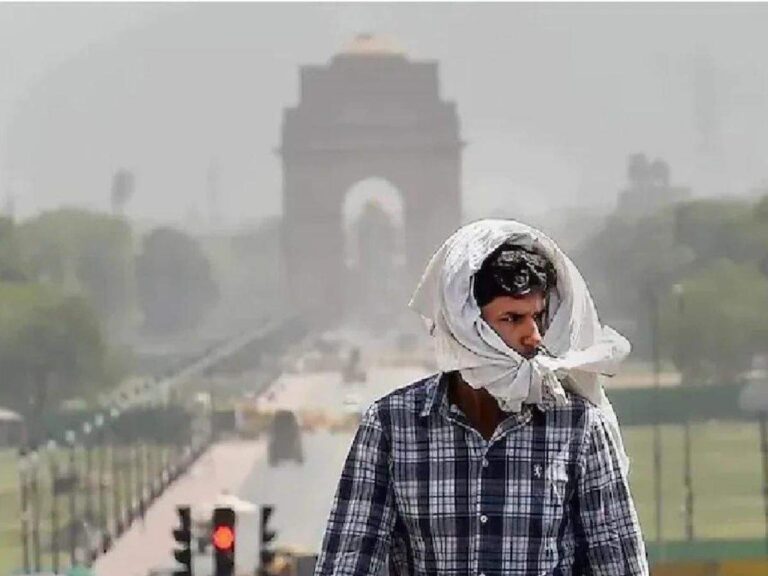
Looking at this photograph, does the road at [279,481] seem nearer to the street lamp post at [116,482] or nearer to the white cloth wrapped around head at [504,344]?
the street lamp post at [116,482]

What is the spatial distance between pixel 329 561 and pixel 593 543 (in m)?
0.13

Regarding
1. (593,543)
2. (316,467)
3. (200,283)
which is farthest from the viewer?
(200,283)

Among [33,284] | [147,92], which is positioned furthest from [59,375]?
[147,92]

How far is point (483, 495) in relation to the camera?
3.33ft

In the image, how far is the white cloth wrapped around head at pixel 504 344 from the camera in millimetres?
1000

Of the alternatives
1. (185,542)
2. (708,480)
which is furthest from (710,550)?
(185,542)

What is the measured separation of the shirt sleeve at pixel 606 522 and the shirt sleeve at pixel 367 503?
0.31ft

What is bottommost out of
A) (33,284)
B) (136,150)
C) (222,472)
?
(222,472)

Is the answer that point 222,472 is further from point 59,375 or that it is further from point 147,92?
point 147,92

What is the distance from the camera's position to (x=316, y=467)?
12062 millimetres

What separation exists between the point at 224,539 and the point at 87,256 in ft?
28.1

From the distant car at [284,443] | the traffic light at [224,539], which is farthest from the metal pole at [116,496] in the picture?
the traffic light at [224,539]

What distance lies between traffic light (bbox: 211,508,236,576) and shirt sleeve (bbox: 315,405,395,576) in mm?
3450

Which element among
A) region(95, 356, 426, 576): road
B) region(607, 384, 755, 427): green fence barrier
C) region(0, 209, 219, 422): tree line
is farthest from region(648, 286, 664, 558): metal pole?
region(0, 209, 219, 422): tree line
